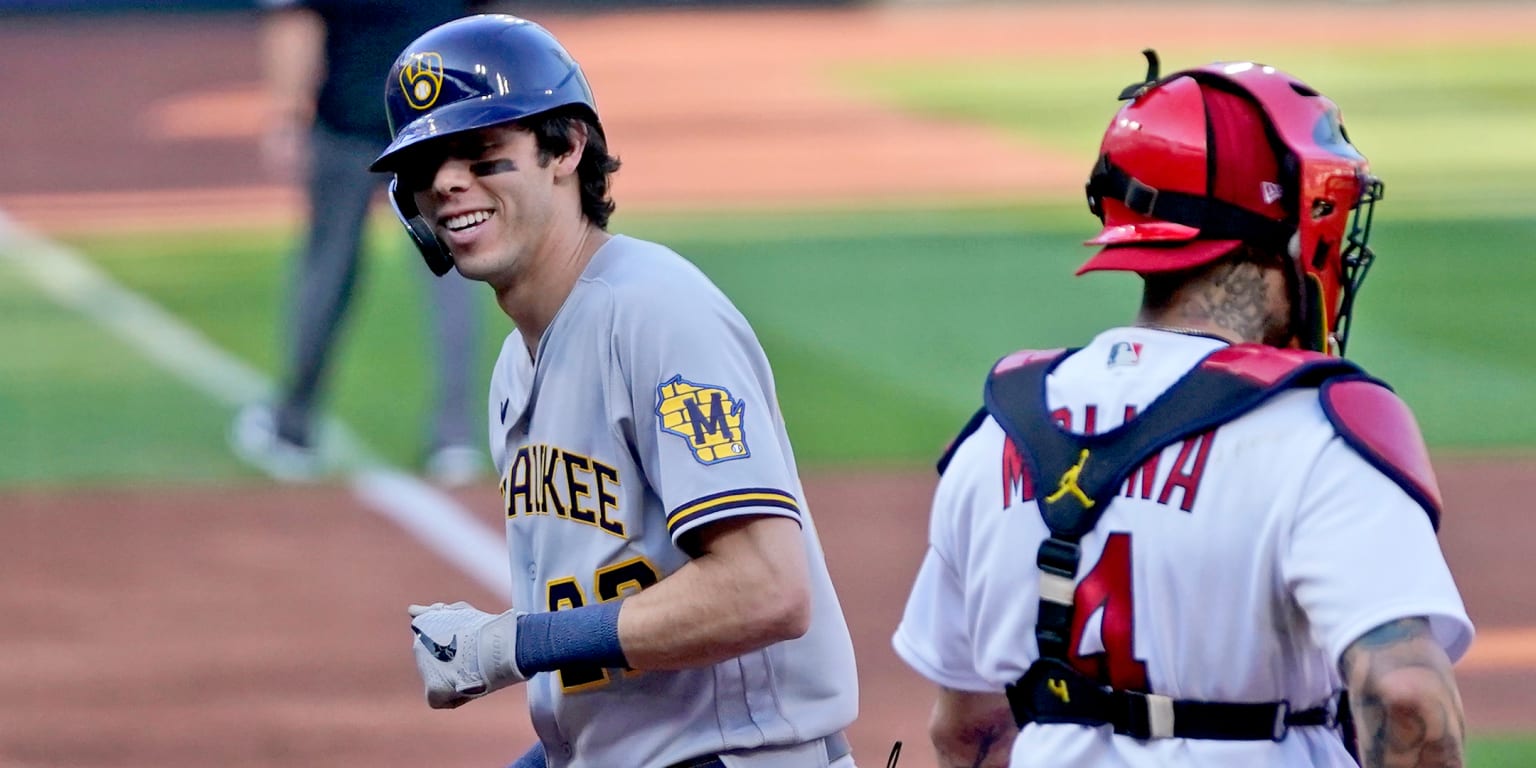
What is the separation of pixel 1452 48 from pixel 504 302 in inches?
1088

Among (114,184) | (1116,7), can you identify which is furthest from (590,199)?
(1116,7)

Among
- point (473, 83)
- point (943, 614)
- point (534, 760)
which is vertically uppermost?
point (473, 83)

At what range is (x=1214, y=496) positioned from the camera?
260cm

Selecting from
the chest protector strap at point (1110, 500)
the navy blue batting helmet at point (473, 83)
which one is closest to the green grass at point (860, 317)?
the navy blue batting helmet at point (473, 83)

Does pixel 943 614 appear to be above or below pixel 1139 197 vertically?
below

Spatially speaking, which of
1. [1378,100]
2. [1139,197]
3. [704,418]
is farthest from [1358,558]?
[1378,100]

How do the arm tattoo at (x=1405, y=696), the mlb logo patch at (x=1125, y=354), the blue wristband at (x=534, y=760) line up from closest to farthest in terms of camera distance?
1. the arm tattoo at (x=1405, y=696)
2. the mlb logo patch at (x=1125, y=354)
3. the blue wristband at (x=534, y=760)

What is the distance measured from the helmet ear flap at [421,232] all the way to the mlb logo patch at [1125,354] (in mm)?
986

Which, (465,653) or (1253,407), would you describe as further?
(465,653)

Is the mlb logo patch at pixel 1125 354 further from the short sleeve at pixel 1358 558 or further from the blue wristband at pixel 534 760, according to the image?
the blue wristband at pixel 534 760

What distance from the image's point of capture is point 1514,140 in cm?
2105

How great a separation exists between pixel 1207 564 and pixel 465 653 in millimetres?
1046

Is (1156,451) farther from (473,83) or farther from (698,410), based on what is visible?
(473,83)

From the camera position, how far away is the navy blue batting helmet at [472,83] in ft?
10.0
